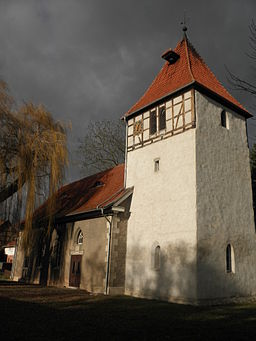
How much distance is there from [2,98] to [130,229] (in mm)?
8541

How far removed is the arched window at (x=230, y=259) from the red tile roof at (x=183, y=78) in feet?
23.5

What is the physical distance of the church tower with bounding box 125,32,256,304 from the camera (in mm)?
13812

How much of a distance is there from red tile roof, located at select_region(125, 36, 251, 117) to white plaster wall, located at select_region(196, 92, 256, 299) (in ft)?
3.05

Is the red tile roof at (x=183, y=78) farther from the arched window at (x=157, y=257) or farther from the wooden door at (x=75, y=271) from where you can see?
the wooden door at (x=75, y=271)

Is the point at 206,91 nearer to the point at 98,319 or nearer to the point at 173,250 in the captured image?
the point at 173,250

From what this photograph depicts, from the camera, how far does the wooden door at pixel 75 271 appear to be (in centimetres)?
1780

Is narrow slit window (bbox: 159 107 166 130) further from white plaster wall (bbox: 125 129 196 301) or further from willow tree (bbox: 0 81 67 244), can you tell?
willow tree (bbox: 0 81 67 244)

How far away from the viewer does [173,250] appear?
14.3 m

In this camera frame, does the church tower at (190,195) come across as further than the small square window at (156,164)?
No

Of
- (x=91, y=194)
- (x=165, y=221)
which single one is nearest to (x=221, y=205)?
(x=165, y=221)

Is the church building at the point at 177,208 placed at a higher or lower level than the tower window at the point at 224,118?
lower

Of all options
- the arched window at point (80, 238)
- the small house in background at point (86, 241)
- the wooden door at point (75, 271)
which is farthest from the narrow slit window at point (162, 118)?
the wooden door at point (75, 271)

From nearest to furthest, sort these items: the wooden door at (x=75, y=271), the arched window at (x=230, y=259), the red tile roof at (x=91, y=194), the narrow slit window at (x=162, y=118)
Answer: the arched window at (x=230, y=259) < the narrow slit window at (x=162, y=118) < the wooden door at (x=75, y=271) < the red tile roof at (x=91, y=194)

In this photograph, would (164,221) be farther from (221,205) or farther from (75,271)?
(75,271)
